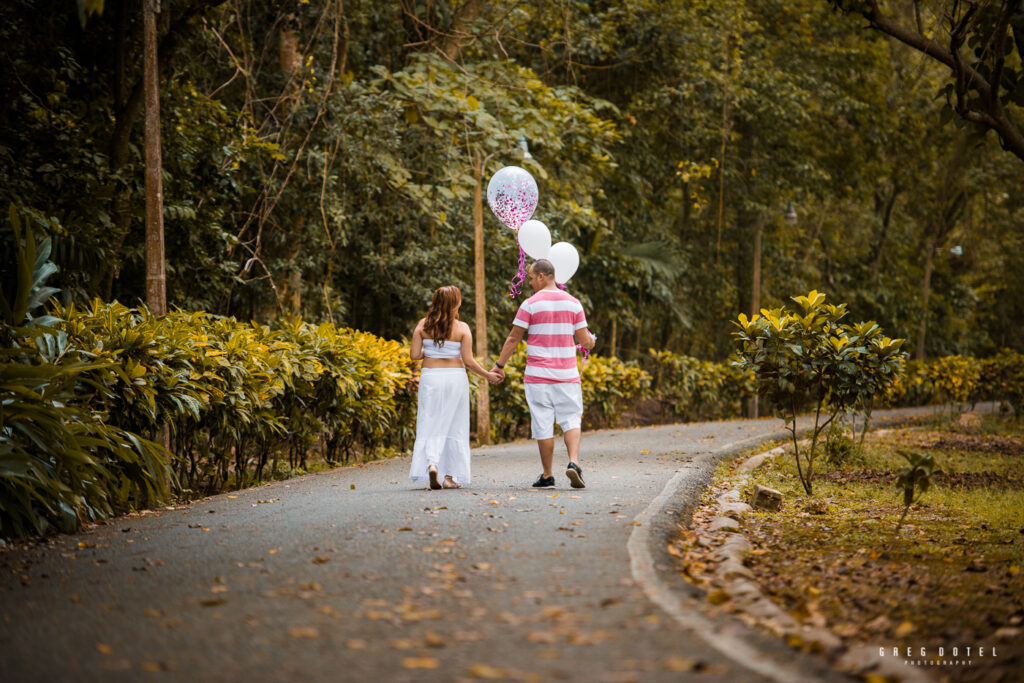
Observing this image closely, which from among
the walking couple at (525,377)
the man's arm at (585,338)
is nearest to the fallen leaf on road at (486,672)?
the walking couple at (525,377)

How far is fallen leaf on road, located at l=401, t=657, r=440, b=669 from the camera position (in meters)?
3.52

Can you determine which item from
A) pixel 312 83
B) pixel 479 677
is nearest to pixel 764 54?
pixel 312 83

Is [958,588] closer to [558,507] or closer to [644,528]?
[644,528]

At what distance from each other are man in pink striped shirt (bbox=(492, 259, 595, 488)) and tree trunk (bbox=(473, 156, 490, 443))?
5.18m

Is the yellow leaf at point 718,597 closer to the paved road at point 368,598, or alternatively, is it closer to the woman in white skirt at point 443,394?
the paved road at point 368,598

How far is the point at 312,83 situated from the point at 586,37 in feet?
19.6

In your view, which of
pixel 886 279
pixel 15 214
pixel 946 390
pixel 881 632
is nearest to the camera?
pixel 881 632

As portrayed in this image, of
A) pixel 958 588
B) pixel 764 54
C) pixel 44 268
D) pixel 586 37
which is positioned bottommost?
pixel 958 588

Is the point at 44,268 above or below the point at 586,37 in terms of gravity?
below

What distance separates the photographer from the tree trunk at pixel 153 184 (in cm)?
891

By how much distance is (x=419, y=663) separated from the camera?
355 cm

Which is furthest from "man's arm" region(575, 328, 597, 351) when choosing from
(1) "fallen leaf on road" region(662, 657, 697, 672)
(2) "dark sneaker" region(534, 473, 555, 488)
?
(1) "fallen leaf on road" region(662, 657, 697, 672)

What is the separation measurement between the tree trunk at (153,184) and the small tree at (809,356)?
6138 mm

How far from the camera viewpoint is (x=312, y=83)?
14781mm
